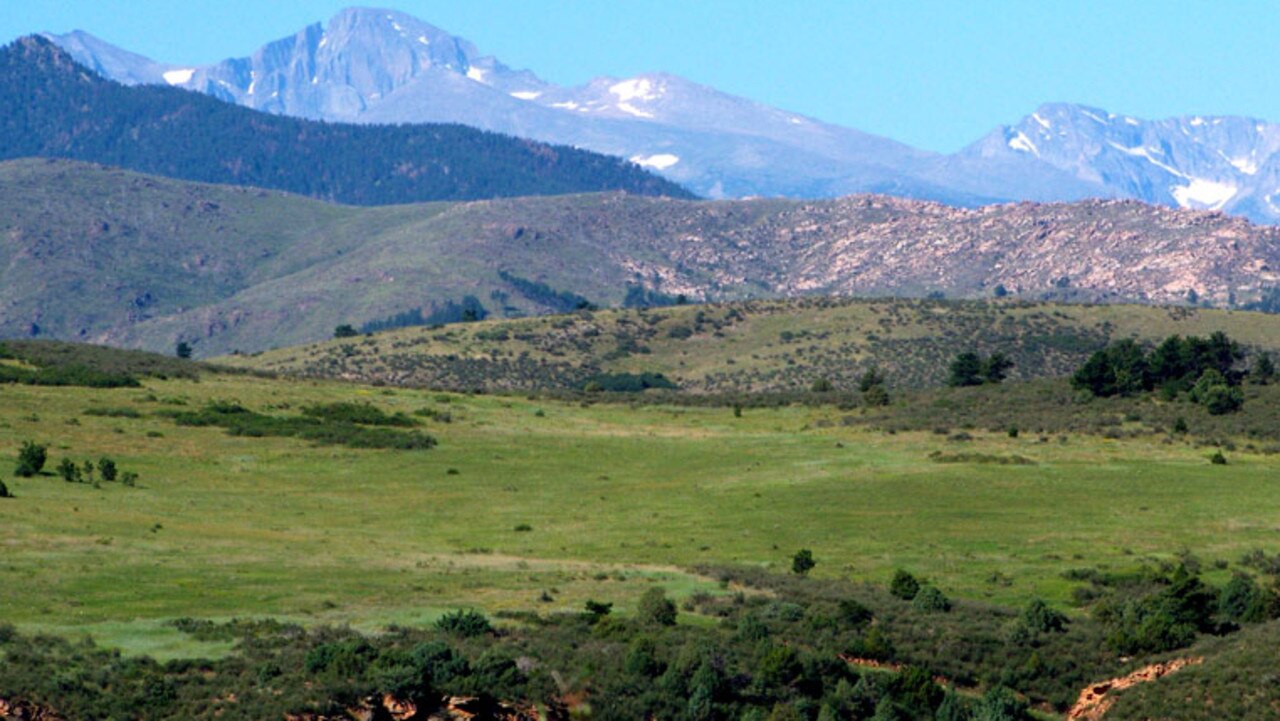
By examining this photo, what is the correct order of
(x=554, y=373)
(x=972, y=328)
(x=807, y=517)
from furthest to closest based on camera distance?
(x=972, y=328) < (x=554, y=373) < (x=807, y=517)

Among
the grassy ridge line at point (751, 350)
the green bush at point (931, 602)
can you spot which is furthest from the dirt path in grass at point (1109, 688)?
the grassy ridge line at point (751, 350)

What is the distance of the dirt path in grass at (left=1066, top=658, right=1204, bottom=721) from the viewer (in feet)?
162

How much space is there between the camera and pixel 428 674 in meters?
43.0

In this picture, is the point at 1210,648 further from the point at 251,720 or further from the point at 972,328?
the point at 972,328

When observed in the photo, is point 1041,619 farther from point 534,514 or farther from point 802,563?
point 534,514

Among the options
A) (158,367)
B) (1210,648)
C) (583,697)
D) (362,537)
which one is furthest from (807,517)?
(158,367)

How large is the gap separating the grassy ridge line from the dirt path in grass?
377ft

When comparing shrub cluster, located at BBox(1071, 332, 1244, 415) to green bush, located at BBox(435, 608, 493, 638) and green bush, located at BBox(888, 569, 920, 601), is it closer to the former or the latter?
green bush, located at BBox(888, 569, 920, 601)

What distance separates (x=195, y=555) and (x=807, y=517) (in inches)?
987

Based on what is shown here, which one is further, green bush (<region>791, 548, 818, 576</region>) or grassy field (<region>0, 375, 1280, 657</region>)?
green bush (<region>791, 548, 818, 576</region>)

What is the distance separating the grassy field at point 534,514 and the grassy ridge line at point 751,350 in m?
63.8

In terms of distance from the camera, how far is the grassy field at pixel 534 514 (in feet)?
174

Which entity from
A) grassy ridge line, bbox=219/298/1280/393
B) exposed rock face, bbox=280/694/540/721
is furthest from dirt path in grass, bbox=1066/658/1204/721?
grassy ridge line, bbox=219/298/1280/393

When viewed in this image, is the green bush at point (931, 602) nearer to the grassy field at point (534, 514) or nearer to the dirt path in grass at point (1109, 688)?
the grassy field at point (534, 514)
